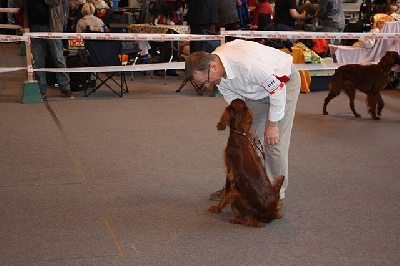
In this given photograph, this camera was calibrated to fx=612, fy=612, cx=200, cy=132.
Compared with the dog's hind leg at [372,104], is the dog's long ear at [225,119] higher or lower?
higher

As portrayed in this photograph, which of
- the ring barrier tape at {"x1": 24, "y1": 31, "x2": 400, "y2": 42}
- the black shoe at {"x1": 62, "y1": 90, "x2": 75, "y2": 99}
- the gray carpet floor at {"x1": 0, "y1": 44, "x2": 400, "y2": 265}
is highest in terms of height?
the ring barrier tape at {"x1": 24, "y1": 31, "x2": 400, "y2": 42}

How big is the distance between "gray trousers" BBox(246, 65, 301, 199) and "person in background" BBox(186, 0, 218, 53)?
482 cm

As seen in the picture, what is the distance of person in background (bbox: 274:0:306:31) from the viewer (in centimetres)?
952

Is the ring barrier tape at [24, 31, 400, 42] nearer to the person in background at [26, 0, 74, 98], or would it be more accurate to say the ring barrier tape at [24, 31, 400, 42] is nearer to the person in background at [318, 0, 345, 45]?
the person in background at [26, 0, 74, 98]

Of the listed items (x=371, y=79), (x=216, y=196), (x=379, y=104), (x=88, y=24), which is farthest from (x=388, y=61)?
(x=88, y=24)

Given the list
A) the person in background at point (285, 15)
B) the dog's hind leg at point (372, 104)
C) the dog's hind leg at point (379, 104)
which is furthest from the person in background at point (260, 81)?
the person in background at point (285, 15)

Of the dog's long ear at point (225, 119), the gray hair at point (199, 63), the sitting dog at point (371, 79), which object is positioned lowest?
the sitting dog at point (371, 79)

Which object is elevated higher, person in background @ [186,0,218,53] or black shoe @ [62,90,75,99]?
person in background @ [186,0,218,53]

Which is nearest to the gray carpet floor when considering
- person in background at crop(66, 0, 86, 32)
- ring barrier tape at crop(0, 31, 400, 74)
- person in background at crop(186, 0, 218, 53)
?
ring barrier tape at crop(0, 31, 400, 74)

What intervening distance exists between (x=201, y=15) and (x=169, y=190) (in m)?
4.67

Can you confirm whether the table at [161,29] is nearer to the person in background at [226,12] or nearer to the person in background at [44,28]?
the person in background at [226,12]

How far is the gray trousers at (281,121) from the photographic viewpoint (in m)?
3.87

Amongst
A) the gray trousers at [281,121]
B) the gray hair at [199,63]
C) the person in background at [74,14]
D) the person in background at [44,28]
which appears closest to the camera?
the gray hair at [199,63]

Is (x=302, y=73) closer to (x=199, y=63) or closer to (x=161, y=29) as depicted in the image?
(x=161, y=29)
